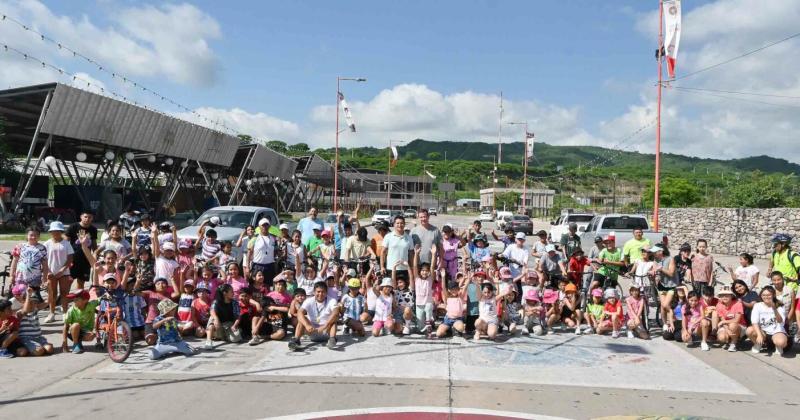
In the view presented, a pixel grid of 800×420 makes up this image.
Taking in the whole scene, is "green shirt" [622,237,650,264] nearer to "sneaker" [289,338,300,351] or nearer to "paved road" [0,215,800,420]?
"paved road" [0,215,800,420]

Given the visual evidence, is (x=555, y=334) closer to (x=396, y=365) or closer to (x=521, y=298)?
(x=521, y=298)

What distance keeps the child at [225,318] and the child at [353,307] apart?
63.7 inches

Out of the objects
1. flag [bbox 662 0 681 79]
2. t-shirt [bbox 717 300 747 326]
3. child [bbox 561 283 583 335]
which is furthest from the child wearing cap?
flag [bbox 662 0 681 79]

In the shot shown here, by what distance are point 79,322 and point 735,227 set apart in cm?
2316

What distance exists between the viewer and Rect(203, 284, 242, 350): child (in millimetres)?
8977

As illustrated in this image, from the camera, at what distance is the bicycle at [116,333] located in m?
7.83

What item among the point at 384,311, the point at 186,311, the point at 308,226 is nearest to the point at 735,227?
the point at 308,226

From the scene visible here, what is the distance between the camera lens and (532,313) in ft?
32.9

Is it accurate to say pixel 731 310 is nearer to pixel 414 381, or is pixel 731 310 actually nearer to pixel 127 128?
pixel 414 381

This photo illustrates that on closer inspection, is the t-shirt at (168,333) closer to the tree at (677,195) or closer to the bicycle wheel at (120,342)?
the bicycle wheel at (120,342)

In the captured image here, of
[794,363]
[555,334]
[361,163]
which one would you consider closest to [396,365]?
[555,334]

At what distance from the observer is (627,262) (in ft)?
37.1

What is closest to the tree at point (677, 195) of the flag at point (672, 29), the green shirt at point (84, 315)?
the flag at point (672, 29)

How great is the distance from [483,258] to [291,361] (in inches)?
205
